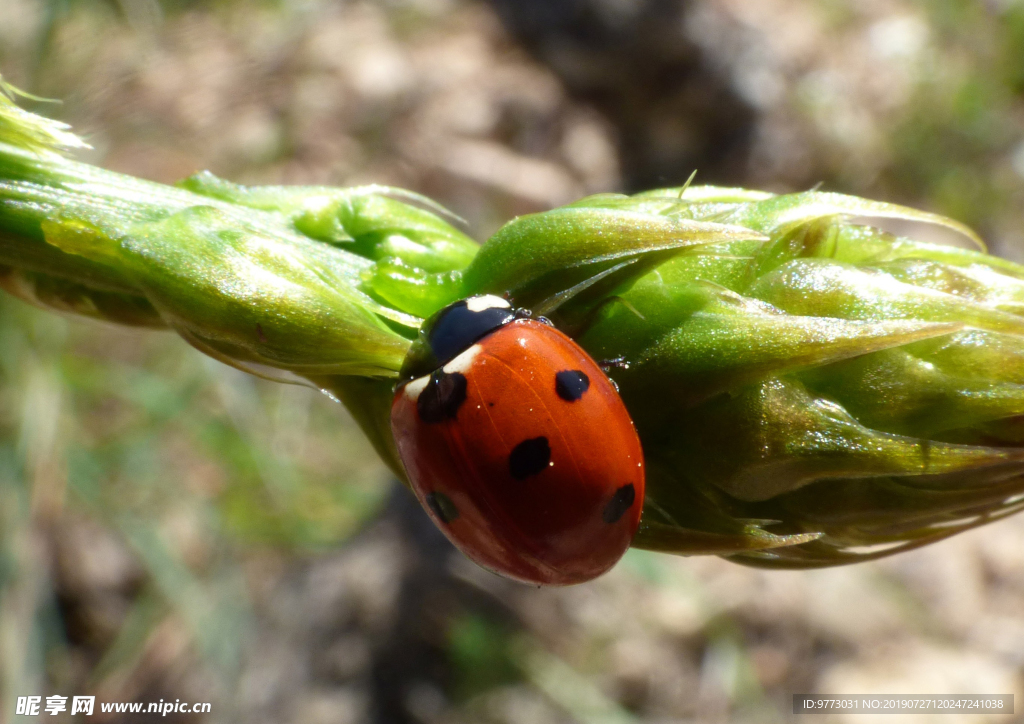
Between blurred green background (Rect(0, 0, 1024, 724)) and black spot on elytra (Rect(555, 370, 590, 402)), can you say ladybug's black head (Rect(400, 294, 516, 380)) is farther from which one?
blurred green background (Rect(0, 0, 1024, 724))

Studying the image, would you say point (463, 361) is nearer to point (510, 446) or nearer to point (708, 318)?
point (510, 446)

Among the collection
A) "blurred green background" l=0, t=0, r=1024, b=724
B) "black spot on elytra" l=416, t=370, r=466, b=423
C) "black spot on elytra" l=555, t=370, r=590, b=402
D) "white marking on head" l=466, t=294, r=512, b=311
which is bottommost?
"blurred green background" l=0, t=0, r=1024, b=724

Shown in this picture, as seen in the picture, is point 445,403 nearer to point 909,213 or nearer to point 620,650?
point 909,213

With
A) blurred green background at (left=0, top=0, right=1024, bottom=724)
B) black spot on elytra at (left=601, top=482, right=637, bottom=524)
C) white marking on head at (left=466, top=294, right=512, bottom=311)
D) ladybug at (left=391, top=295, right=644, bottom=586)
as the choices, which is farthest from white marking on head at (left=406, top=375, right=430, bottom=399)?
blurred green background at (left=0, top=0, right=1024, bottom=724)

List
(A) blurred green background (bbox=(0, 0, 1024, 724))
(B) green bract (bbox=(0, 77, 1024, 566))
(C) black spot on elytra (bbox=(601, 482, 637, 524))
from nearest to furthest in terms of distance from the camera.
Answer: (B) green bract (bbox=(0, 77, 1024, 566)), (C) black spot on elytra (bbox=(601, 482, 637, 524)), (A) blurred green background (bbox=(0, 0, 1024, 724))

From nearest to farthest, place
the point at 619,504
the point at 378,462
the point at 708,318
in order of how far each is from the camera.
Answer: the point at 708,318, the point at 619,504, the point at 378,462

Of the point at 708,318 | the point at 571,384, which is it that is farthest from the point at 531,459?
the point at 708,318

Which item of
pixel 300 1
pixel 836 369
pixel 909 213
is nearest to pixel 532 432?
pixel 836 369
